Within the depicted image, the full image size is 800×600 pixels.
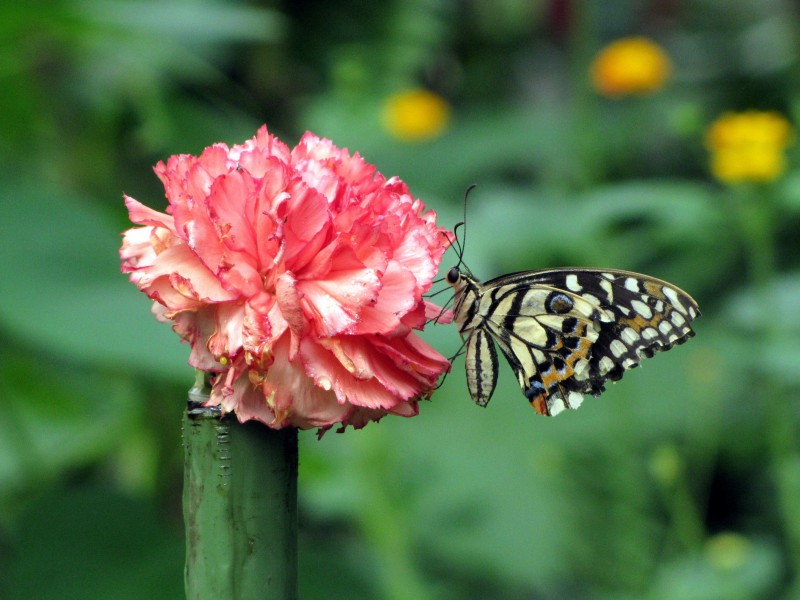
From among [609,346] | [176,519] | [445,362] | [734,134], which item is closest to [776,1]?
[734,134]

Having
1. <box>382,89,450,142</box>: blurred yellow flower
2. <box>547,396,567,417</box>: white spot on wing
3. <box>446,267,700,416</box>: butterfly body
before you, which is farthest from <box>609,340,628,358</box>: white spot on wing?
<box>382,89,450,142</box>: blurred yellow flower

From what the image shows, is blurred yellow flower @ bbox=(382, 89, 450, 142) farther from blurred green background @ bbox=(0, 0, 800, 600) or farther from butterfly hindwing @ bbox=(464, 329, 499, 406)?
butterfly hindwing @ bbox=(464, 329, 499, 406)

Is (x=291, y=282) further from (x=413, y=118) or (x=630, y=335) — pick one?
(x=413, y=118)

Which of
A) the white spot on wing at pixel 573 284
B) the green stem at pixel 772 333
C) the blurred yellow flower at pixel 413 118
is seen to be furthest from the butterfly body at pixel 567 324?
the blurred yellow flower at pixel 413 118

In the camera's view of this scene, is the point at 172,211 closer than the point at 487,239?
Yes

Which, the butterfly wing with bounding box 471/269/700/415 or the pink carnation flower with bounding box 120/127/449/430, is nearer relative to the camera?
the pink carnation flower with bounding box 120/127/449/430

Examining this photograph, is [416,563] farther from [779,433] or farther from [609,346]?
[609,346]
